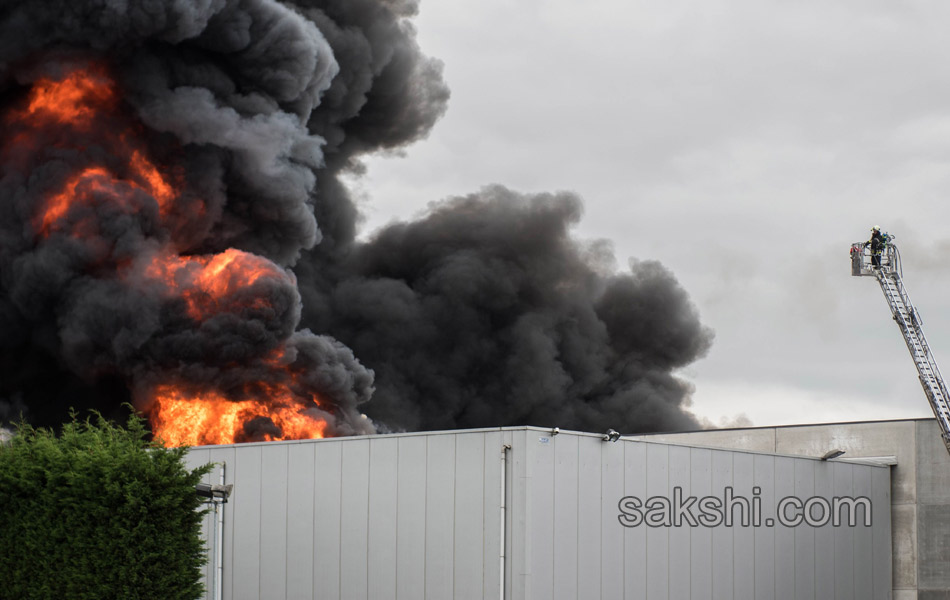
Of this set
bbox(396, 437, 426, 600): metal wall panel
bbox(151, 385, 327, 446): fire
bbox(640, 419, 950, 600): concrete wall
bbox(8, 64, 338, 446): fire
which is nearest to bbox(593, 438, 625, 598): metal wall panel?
bbox(396, 437, 426, 600): metal wall panel

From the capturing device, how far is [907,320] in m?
21.2

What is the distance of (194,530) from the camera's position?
13.7 meters

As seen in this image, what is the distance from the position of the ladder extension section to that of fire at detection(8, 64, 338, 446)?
2047cm

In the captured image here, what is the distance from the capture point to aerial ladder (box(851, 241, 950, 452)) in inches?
785

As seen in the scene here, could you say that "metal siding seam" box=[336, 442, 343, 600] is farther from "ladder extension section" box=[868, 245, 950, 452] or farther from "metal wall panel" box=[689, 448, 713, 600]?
"ladder extension section" box=[868, 245, 950, 452]

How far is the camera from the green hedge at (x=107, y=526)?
13430 mm

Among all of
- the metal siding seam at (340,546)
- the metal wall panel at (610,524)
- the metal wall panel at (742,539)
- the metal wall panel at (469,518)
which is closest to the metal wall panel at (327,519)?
the metal siding seam at (340,546)

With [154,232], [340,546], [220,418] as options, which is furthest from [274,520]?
[154,232]

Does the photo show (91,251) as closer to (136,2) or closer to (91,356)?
(91,356)

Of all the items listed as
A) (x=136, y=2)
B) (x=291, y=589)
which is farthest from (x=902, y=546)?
(x=136, y=2)

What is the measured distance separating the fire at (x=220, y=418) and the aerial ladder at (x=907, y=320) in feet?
64.9

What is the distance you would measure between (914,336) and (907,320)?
324 mm

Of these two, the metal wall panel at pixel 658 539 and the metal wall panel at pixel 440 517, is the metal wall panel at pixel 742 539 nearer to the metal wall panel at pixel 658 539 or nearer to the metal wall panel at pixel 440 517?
the metal wall panel at pixel 658 539

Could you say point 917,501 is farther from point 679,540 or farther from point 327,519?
point 327,519
